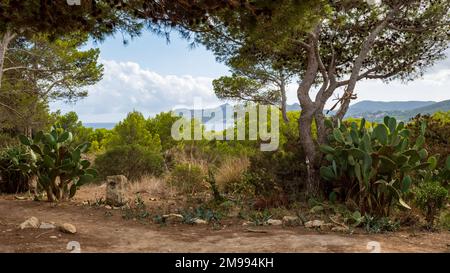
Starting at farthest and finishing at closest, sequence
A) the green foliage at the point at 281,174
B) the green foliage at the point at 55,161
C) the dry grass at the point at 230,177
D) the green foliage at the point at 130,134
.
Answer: the green foliage at the point at 130,134 < the dry grass at the point at 230,177 < the green foliage at the point at 281,174 < the green foliage at the point at 55,161

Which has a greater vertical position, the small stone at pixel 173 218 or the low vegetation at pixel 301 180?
the low vegetation at pixel 301 180

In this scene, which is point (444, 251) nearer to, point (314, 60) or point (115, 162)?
point (314, 60)

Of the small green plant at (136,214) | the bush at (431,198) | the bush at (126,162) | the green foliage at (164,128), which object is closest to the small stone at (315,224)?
the bush at (431,198)

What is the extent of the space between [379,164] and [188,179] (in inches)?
205

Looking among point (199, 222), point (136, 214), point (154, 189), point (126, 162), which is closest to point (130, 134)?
point (126, 162)

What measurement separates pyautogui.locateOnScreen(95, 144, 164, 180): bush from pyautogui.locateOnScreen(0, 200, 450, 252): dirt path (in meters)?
6.47

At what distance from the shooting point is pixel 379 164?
6.21 m

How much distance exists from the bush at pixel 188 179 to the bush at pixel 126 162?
2.39 meters

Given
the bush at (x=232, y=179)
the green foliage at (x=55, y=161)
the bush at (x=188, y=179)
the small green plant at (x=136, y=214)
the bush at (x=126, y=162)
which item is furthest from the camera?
the bush at (x=126, y=162)

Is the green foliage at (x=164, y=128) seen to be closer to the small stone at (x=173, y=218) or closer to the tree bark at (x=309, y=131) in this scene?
the tree bark at (x=309, y=131)

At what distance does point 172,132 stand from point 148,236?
44.9 feet

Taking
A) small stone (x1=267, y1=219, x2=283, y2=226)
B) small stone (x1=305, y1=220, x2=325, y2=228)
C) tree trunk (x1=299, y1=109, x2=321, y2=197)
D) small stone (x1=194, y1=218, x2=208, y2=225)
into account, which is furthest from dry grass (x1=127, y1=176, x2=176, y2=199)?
small stone (x1=305, y1=220, x2=325, y2=228)

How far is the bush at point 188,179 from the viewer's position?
10297 millimetres

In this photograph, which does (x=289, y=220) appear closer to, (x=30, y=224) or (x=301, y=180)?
(x=301, y=180)
